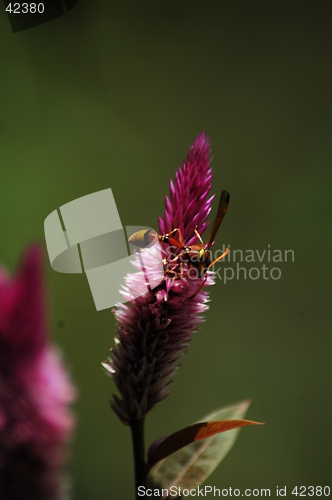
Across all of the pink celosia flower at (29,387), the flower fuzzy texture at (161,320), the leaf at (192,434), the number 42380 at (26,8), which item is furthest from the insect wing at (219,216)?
the number 42380 at (26,8)

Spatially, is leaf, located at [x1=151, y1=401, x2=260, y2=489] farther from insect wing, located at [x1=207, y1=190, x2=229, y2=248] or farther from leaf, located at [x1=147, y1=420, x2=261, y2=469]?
insect wing, located at [x1=207, y1=190, x2=229, y2=248]

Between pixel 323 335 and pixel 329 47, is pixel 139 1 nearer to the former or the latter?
pixel 329 47

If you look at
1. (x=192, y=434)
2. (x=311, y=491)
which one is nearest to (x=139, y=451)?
(x=192, y=434)

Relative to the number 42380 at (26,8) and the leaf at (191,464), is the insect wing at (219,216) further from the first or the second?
the number 42380 at (26,8)

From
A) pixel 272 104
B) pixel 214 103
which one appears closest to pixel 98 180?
pixel 214 103

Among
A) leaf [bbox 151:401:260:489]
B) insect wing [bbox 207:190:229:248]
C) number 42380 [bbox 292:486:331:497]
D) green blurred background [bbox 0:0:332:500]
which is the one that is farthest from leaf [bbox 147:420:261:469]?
number 42380 [bbox 292:486:331:497]

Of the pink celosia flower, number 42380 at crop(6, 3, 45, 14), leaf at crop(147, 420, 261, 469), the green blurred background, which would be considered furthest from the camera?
the green blurred background
